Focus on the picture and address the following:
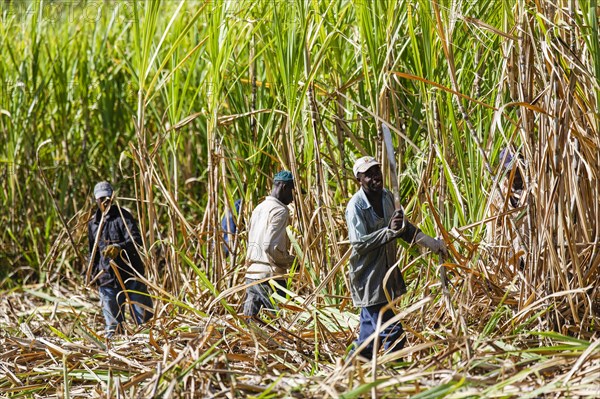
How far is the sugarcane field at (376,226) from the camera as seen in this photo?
11.4 ft

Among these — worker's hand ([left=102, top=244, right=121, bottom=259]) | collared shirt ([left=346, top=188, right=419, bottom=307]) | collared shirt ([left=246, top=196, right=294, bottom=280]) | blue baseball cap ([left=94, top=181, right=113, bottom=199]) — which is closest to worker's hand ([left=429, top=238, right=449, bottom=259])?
collared shirt ([left=346, top=188, right=419, bottom=307])

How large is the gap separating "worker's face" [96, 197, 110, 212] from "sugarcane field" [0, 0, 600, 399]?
0.26ft

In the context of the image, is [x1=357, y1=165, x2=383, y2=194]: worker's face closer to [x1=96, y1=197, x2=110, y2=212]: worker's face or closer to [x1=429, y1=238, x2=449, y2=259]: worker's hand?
[x1=429, y1=238, x2=449, y2=259]: worker's hand

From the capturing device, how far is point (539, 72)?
12.1ft

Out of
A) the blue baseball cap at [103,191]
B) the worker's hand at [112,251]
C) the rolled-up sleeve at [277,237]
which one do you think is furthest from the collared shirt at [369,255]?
the blue baseball cap at [103,191]

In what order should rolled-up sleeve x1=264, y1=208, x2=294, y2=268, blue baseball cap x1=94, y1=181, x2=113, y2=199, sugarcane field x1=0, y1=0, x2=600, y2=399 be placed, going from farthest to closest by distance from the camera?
blue baseball cap x1=94, y1=181, x2=113, y2=199 → rolled-up sleeve x1=264, y1=208, x2=294, y2=268 → sugarcane field x1=0, y1=0, x2=600, y2=399

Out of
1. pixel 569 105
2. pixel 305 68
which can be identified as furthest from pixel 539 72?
pixel 305 68

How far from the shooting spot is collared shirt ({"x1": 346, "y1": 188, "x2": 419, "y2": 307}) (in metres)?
3.92

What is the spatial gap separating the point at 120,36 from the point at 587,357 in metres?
6.02

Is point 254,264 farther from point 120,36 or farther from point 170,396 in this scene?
point 120,36

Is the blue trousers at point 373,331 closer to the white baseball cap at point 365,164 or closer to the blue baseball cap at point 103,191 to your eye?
the white baseball cap at point 365,164

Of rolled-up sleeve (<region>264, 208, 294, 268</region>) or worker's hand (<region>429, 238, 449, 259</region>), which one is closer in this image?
worker's hand (<region>429, 238, 449, 259</region>)

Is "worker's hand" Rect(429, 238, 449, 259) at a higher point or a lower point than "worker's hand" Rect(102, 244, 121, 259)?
higher

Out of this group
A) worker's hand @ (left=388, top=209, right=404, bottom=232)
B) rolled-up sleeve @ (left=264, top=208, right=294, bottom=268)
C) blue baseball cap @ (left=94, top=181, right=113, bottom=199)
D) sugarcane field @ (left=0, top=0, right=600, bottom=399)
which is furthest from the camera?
blue baseball cap @ (left=94, top=181, right=113, bottom=199)
